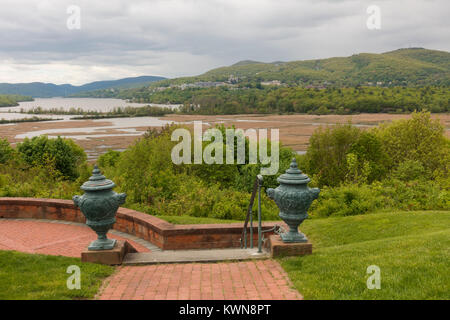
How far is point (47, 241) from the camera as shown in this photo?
318 inches

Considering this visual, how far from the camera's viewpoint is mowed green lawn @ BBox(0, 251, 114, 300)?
14.0 feet

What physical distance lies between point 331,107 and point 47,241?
106676mm

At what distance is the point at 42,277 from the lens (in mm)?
4875

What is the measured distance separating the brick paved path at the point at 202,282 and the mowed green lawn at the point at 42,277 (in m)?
0.21

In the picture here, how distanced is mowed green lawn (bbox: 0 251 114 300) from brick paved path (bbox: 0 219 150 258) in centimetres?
159

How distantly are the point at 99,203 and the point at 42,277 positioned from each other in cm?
132

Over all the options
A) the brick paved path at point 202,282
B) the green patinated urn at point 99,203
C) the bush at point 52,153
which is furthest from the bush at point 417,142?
the bush at point 52,153

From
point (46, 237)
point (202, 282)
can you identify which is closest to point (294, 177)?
point (202, 282)

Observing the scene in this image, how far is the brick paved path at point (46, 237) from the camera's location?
7477mm

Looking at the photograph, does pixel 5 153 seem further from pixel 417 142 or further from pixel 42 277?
pixel 417 142

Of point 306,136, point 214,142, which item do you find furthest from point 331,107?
point 214,142

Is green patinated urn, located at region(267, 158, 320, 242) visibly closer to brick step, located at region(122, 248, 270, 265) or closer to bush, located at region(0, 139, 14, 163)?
brick step, located at region(122, 248, 270, 265)

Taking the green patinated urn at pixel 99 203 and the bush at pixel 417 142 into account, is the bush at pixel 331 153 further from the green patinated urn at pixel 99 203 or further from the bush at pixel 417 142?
the green patinated urn at pixel 99 203
